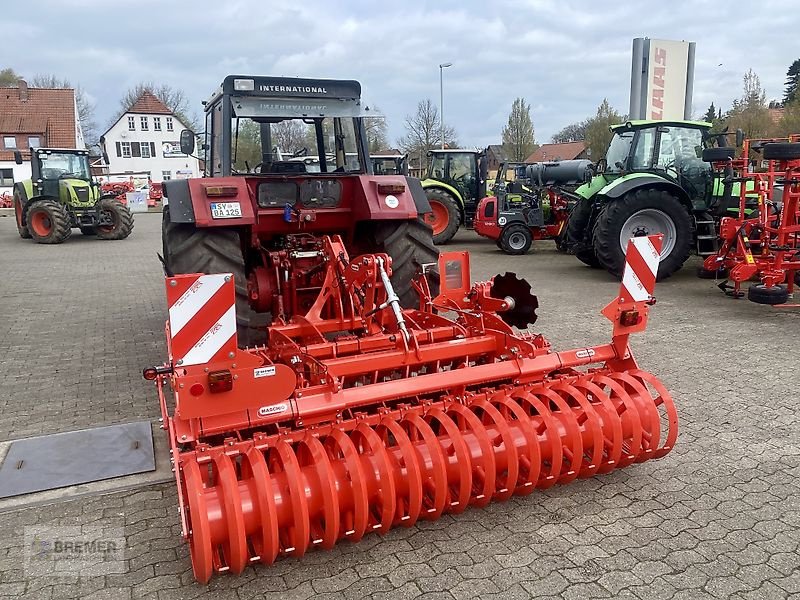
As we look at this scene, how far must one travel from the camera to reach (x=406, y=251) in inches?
189

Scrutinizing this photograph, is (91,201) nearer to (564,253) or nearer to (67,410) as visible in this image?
(564,253)

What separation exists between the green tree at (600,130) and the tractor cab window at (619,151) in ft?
75.4

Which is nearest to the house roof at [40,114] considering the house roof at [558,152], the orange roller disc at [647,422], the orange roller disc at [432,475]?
the house roof at [558,152]

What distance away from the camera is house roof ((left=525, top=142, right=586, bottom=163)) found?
49500mm

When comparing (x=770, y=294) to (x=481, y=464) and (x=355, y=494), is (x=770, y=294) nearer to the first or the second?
(x=481, y=464)

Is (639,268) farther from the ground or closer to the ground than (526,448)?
farther from the ground

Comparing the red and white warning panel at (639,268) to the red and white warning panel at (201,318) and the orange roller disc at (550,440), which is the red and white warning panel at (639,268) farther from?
the red and white warning panel at (201,318)

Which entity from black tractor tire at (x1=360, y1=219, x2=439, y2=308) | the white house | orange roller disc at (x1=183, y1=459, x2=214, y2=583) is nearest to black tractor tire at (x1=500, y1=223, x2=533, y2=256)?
black tractor tire at (x1=360, y1=219, x2=439, y2=308)

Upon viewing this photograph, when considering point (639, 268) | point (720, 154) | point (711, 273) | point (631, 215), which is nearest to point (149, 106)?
point (631, 215)

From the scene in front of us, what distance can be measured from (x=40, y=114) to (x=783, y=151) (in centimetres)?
4404

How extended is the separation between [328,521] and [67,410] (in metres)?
2.73

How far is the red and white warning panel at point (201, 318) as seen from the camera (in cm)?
245

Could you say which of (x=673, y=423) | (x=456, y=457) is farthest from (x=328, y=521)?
(x=673, y=423)

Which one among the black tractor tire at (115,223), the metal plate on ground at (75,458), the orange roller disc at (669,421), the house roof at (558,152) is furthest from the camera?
the house roof at (558,152)
